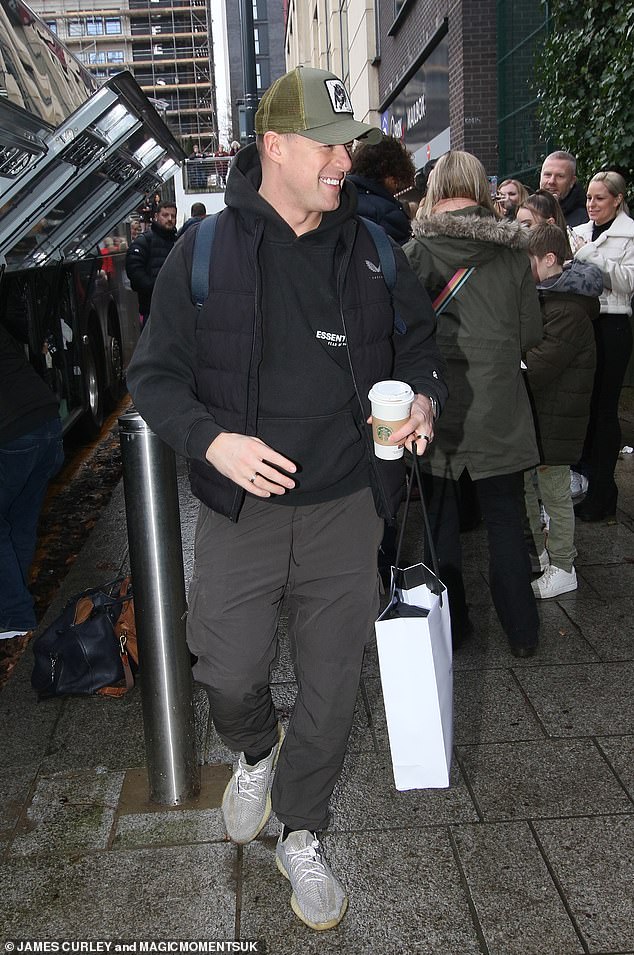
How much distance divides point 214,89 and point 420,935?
4846 inches

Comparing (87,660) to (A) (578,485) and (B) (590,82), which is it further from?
(B) (590,82)

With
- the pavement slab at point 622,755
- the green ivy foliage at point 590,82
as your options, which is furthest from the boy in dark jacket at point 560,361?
the green ivy foliage at point 590,82

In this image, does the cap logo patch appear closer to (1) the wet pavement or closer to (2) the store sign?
(1) the wet pavement

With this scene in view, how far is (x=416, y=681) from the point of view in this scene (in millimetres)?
2543

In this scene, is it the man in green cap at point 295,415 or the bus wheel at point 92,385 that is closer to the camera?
the man in green cap at point 295,415

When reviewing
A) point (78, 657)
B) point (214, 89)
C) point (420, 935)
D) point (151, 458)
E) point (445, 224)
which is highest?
point (214, 89)

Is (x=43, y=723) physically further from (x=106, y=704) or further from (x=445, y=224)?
(x=445, y=224)

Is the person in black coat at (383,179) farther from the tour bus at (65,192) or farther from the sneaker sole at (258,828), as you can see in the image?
the sneaker sole at (258,828)

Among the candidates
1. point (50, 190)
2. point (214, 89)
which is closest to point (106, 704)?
point (50, 190)

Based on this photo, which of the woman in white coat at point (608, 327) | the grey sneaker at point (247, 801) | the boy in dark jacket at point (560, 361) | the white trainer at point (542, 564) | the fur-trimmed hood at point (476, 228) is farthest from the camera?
the woman in white coat at point (608, 327)

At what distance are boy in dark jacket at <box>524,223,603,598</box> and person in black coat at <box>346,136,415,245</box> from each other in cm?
66

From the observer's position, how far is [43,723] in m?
A: 3.87

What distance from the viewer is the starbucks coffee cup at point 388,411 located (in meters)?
2.44

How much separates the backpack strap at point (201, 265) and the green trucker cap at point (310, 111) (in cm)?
29
